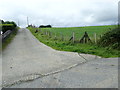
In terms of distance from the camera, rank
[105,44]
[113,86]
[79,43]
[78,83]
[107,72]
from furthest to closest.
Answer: [79,43], [105,44], [107,72], [78,83], [113,86]

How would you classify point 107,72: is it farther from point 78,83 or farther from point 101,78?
point 78,83

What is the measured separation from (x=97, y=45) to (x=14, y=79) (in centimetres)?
801

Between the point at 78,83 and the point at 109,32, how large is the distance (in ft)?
25.4

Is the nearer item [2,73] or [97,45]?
[2,73]

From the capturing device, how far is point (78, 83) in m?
3.85

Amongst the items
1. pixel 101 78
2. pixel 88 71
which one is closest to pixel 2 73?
pixel 88 71

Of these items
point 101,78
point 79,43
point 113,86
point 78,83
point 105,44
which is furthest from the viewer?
point 79,43

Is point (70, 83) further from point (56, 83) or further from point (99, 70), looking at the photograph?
point (99, 70)

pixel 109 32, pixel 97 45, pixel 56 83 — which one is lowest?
pixel 56 83

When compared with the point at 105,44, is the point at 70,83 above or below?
below

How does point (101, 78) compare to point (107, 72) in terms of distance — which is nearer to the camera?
point (101, 78)

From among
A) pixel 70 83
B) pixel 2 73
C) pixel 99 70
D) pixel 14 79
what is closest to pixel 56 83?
pixel 70 83

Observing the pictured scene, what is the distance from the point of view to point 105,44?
32.8ft

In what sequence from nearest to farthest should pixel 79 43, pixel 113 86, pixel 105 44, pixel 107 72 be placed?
pixel 113 86 < pixel 107 72 < pixel 105 44 < pixel 79 43
